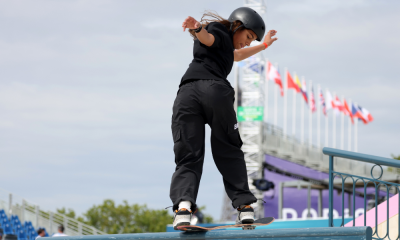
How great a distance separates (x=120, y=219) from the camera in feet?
140

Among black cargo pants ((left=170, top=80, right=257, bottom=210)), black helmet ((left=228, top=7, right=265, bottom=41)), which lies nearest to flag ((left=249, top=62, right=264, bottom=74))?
black helmet ((left=228, top=7, right=265, bottom=41))

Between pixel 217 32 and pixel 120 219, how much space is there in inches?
1616

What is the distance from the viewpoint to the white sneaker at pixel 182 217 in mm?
3137

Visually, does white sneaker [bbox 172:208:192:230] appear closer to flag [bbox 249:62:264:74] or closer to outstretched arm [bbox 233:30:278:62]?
outstretched arm [bbox 233:30:278:62]

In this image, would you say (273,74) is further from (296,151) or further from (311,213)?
(311,213)

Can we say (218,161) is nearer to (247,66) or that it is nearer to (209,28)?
(209,28)

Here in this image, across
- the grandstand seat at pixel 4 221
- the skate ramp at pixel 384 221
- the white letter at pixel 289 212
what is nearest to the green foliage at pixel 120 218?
the white letter at pixel 289 212

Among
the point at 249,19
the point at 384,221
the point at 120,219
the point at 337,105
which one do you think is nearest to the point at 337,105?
the point at 337,105

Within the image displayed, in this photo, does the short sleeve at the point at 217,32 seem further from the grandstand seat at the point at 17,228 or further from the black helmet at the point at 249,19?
the grandstand seat at the point at 17,228

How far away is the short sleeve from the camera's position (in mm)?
3525

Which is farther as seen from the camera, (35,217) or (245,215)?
(35,217)

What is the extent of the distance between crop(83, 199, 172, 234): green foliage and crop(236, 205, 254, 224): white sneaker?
39.3 metres

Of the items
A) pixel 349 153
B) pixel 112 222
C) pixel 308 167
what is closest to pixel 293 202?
pixel 308 167

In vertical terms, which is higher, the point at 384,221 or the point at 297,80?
the point at 297,80
